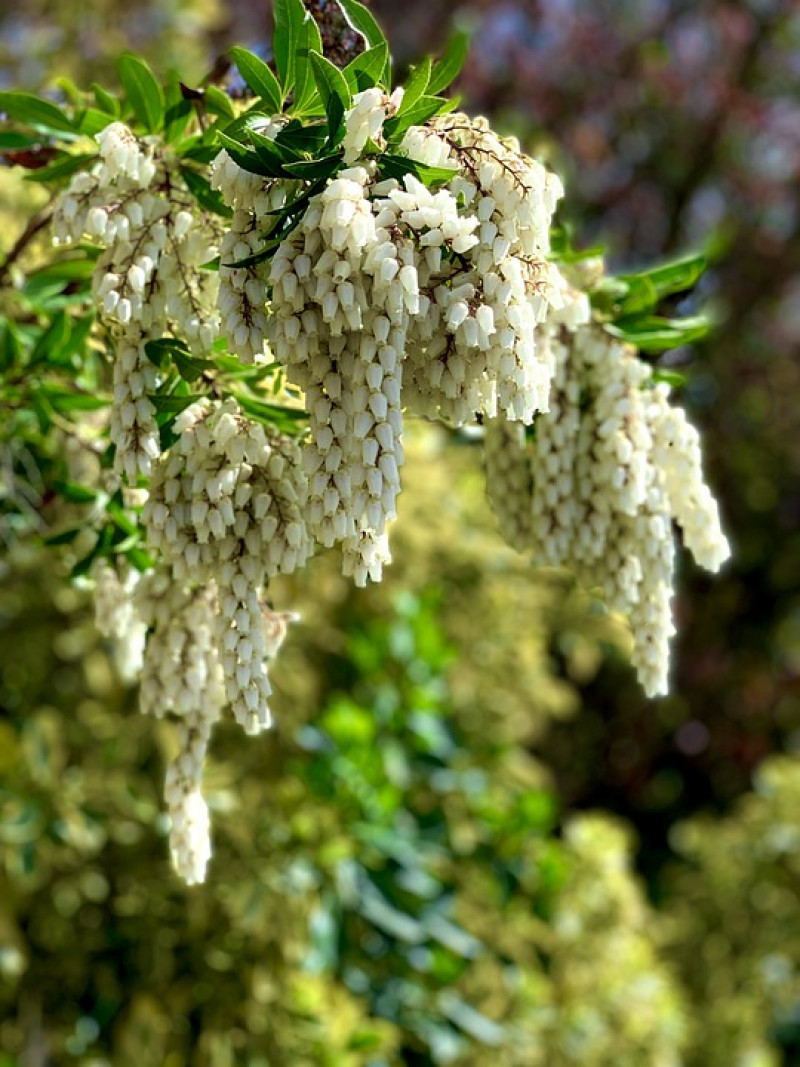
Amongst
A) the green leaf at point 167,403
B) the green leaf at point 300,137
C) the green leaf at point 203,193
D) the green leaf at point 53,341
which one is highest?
the green leaf at point 300,137

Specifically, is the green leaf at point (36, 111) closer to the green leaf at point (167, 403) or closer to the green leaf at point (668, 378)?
the green leaf at point (167, 403)

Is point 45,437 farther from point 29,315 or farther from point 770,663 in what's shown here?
point 770,663

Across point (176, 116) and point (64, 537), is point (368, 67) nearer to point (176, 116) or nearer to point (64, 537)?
point (176, 116)

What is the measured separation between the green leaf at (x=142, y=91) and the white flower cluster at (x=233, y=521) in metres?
0.41

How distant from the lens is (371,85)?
1.34 meters

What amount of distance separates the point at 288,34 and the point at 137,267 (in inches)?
11.9

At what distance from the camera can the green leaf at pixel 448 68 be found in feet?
4.61

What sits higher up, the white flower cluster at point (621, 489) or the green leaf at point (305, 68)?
the green leaf at point (305, 68)

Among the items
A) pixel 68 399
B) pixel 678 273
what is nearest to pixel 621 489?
pixel 678 273

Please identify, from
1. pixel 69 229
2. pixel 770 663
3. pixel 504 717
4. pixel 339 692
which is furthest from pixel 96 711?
pixel 770 663

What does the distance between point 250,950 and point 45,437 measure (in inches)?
65.1

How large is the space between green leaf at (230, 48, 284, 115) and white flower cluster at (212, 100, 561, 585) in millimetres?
82

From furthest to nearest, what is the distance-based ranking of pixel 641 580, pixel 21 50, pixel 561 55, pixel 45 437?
pixel 561 55 < pixel 21 50 < pixel 45 437 < pixel 641 580

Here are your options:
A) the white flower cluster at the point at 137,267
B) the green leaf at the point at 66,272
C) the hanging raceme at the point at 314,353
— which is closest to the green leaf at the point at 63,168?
the hanging raceme at the point at 314,353
